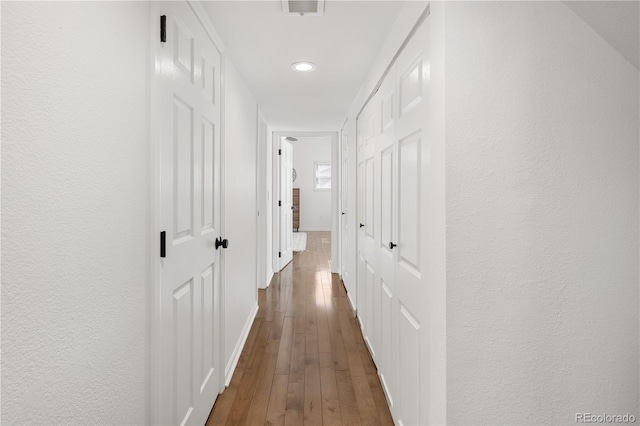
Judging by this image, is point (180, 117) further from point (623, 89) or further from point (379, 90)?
point (623, 89)

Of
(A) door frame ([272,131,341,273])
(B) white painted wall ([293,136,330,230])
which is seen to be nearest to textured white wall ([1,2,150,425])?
(A) door frame ([272,131,341,273])

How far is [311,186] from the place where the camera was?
10.3m

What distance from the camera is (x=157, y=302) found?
124cm

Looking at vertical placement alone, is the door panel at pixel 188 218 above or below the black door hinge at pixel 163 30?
below

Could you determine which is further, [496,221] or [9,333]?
[496,221]

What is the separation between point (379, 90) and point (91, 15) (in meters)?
1.66

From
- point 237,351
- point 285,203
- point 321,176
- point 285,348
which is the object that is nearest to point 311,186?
point 321,176

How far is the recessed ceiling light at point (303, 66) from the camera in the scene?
2.33 meters

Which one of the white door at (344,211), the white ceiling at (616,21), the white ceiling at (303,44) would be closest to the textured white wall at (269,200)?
the white door at (344,211)

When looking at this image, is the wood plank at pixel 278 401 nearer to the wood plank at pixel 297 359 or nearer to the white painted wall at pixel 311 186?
the wood plank at pixel 297 359

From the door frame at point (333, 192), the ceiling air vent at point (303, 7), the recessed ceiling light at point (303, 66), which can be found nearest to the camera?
the ceiling air vent at point (303, 7)

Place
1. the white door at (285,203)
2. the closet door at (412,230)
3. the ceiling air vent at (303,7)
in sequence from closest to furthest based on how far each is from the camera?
the closet door at (412,230) < the ceiling air vent at (303,7) < the white door at (285,203)

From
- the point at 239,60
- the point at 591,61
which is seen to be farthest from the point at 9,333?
the point at 239,60

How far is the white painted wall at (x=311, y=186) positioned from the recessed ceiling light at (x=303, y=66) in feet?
25.5
